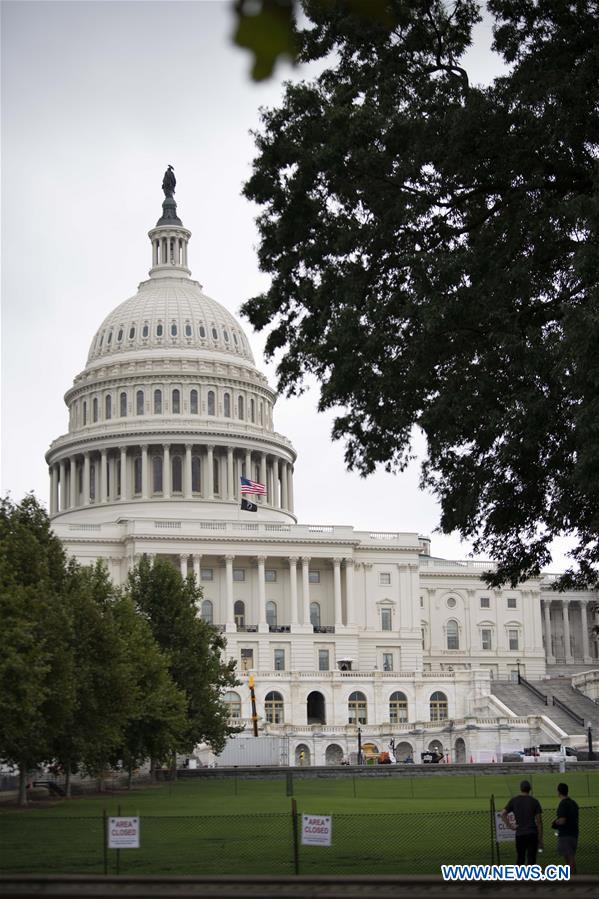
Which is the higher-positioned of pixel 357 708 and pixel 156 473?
pixel 156 473

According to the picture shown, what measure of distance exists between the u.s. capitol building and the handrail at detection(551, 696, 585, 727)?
4.00 ft

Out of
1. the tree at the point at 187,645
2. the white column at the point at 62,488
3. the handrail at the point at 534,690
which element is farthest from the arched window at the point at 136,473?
the tree at the point at 187,645

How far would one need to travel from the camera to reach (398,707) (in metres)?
125

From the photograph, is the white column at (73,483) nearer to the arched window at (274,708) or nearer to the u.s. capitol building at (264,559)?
the u.s. capitol building at (264,559)

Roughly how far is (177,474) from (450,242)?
Result: 12087 cm

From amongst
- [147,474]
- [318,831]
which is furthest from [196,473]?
[318,831]

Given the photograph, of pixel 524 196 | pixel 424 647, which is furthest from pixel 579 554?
pixel 424 647

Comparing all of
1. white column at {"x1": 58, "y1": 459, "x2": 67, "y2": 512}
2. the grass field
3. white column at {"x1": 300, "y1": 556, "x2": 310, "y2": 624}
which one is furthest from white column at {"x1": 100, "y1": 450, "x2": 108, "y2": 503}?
the grass field

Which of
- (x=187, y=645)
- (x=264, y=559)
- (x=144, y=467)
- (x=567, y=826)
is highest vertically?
(x=144, y=467)

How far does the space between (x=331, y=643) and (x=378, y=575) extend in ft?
33.0

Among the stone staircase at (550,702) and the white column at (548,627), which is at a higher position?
the white column at (548,627)

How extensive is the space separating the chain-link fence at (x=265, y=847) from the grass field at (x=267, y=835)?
27 millimetres

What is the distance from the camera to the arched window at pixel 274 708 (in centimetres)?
11975

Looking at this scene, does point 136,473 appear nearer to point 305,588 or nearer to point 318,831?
point 305,588
